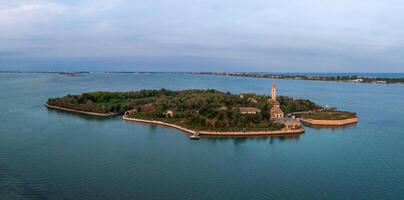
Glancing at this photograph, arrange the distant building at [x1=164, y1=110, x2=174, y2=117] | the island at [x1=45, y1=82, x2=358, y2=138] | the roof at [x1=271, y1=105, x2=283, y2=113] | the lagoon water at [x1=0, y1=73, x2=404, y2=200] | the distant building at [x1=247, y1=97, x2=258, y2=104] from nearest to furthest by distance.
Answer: the lagoon water at [x1=0, y1=73, x2=404, y2=200]
the island at [x1=45, y1=82, x2=358, y2=138]
the distant building at [x1=164, y1=110, x2=174, y2=117]
the roof at [x1=271, y1=105, x2=283, y2=113]
the distant building at [x1=247, y1=97, x2=258, y2=104]

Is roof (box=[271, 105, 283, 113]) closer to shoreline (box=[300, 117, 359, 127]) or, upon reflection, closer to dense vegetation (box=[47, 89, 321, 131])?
dense vegetation (box=[47, 89, 321, 131])

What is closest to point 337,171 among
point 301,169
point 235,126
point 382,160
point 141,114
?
point 301,169

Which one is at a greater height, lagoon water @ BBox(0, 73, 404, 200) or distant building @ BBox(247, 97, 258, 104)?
distant building @ BBox(247, 97, 258, 104)

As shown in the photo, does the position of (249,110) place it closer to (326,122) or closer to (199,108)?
(199,108)

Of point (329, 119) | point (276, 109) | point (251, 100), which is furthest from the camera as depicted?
point (251, 100)

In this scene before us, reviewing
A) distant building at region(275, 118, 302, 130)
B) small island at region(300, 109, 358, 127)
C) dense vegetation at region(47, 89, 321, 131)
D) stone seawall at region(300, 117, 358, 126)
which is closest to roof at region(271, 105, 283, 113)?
dense vegetation at region(47, 89, 321, 131)

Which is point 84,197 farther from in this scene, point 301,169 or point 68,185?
point 301,169

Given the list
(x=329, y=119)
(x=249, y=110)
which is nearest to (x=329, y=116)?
(x=329, y=119)
